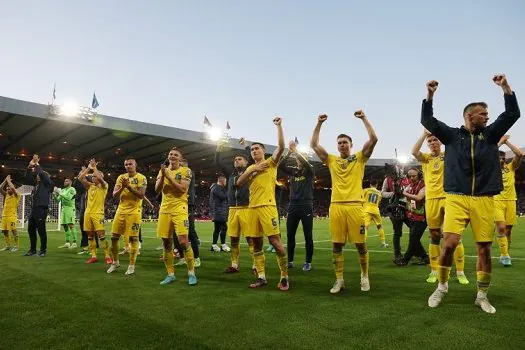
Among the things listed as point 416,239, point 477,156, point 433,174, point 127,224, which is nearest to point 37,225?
point 127,224

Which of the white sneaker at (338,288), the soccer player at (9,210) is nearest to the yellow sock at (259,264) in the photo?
the white sneaker at (338,288)

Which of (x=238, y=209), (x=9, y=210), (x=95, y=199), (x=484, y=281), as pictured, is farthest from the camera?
(x=9, y=210)

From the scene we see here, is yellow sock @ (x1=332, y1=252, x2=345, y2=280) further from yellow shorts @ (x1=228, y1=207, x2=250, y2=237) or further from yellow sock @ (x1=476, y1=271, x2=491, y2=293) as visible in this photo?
yellow sock @ (x1=476, y1=271, x2=491, y2=293)

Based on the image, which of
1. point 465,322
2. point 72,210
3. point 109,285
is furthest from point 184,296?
point 72,210

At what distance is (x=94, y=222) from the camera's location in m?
8.16

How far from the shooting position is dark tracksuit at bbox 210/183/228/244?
10.9 metres

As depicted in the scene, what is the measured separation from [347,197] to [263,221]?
1259 millimetres

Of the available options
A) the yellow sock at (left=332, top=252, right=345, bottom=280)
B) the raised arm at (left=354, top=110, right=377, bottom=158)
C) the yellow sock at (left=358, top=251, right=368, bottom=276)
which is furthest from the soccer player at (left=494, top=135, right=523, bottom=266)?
the yellow sock at (left=332, top=252, right=345, bottom=280)

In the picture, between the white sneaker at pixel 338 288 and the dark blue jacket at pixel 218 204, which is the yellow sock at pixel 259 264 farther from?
the dark blue jacket at pixel 218 204

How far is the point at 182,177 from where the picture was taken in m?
6.23

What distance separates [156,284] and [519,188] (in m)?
65.1

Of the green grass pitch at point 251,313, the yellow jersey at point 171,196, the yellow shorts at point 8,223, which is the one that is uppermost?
the yellow jersey at point 171,196

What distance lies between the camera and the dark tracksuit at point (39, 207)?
32.6ft

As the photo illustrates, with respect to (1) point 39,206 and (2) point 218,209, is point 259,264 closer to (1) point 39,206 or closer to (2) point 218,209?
(2) point 218,209
